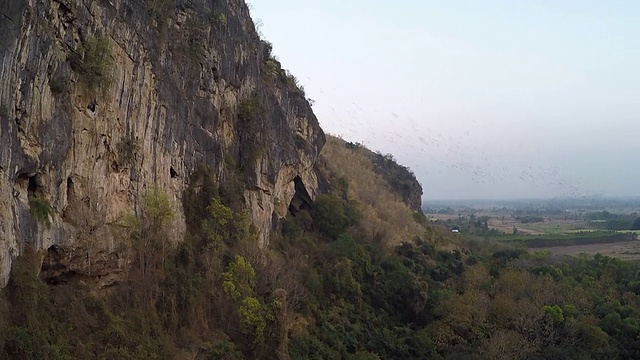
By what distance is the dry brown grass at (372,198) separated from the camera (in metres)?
39.2

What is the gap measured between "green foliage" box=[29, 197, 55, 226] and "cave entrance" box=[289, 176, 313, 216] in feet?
69.7

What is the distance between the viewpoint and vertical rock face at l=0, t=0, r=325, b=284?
13289 mm

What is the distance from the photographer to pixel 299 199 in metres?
36.2

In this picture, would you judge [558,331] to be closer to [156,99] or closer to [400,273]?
[400,273]

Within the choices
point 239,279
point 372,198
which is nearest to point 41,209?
point 239,279

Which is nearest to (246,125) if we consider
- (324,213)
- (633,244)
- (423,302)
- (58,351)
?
(324,213)

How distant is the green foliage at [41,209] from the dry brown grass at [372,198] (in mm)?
24574

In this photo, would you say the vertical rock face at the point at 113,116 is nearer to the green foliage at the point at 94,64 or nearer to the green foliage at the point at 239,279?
the green foliage at the point at 94,64

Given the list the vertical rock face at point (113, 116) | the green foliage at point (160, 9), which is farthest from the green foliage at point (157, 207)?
the green foliage at point (160, 9)

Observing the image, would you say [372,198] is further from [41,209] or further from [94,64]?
[41,209]

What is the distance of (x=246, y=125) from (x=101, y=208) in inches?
455

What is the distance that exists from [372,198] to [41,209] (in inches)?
1353

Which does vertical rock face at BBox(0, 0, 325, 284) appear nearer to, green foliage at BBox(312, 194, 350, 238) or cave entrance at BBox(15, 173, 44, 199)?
cave entrance at BBox(15, 173, 44, 199)

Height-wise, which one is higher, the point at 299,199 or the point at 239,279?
the point at 299,199
